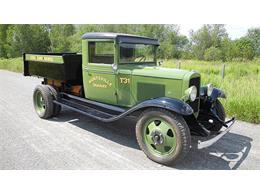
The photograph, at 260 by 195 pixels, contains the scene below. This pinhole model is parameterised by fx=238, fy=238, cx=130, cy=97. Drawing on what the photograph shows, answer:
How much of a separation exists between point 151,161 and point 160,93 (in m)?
1.14

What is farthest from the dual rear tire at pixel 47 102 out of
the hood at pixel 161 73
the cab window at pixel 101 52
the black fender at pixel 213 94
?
the black fender at pixel 213 94

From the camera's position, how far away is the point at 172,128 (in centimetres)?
339

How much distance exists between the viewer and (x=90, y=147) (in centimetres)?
404

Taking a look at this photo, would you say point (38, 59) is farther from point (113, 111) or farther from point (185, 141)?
point (185, 141)

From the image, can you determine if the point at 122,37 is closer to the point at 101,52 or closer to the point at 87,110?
the point at 101,52

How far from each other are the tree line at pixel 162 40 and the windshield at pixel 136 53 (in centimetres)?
1541

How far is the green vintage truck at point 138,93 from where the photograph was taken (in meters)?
3.50

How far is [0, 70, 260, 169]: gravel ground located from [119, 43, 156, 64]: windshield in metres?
1.43

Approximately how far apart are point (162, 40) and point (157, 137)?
34.2 metres

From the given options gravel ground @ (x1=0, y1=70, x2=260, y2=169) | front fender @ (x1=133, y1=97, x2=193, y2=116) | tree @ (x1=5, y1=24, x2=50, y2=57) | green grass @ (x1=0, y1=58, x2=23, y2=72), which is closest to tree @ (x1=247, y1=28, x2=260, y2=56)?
tree @ (x1=5, y1=24, x2=50, y2=57)

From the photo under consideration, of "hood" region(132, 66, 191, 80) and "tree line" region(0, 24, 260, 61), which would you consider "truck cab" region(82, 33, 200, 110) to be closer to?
"hood" region(132, 66, 191, 80)

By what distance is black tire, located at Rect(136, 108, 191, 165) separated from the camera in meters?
3.29

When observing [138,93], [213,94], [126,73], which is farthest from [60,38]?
[213,94]

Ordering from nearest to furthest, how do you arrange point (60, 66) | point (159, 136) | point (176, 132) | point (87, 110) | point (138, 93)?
point (176, 132), point (159, 136), point (138, 93), point (87, 110), point (60, 66)
